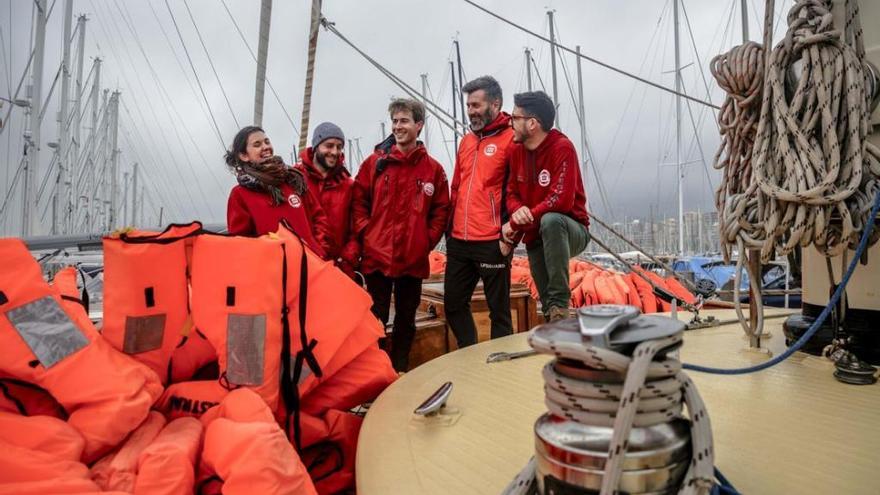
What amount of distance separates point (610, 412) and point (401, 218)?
239cm

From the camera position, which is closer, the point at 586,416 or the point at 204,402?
the point at 586,416

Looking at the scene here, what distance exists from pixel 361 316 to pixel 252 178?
1419 millimetres

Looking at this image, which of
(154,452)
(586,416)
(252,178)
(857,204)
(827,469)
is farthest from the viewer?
(252,178)

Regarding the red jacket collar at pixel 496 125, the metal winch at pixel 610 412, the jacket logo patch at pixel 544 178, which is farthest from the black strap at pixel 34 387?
the red jacket collar at pixel 496 125

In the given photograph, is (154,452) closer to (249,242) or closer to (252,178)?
(249,242)

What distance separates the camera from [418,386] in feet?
5.98

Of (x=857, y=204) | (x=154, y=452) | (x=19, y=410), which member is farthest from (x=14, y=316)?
(x=857, y=204)

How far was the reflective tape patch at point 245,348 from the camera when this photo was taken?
1.58 meters

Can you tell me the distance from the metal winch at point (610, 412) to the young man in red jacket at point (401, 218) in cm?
226

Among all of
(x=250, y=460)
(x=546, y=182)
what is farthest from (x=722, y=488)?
(x=546, y=182)

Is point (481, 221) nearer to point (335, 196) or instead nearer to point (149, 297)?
point (335, 196)

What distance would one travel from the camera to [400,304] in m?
3.09

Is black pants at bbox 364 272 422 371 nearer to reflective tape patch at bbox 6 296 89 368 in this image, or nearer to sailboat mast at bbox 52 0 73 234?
reflective tape patch at bbox 6 296 89 368

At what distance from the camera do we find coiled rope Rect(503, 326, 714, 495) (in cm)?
69
